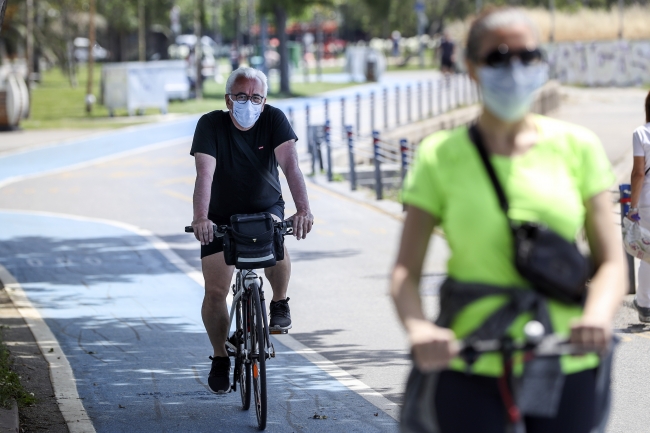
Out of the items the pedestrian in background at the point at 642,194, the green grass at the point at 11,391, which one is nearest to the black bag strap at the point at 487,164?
the green grass at the point at 11,391

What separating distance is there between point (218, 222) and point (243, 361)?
76cm

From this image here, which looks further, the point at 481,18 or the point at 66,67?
the point at 66,67

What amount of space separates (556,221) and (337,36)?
110688 millimetres

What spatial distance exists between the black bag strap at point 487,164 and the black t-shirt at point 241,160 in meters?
3.26

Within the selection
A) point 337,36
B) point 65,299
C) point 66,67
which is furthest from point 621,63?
point 337,36

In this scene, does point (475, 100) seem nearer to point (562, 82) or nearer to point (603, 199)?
point (562, 82)

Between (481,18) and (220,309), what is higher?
(481,18)

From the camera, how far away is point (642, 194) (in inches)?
326

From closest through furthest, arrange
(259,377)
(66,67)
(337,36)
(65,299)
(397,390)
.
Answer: (259,377) < (397,390) < (65,299) < (66,67) < (337,36)

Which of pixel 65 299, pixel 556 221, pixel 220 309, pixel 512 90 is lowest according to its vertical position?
pixel 65 299

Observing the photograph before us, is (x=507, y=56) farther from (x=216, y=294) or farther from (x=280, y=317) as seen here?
(x=280, y=317)

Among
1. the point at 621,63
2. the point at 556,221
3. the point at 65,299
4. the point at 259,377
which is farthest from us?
the point at 621,63

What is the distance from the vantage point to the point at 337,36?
112 m

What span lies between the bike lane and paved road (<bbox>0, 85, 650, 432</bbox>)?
0.04ft
